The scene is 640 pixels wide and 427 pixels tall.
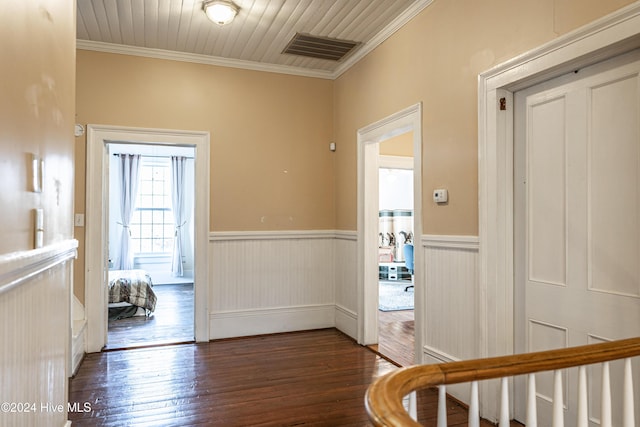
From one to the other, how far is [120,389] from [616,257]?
323cm

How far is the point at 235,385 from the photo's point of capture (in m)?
3.13

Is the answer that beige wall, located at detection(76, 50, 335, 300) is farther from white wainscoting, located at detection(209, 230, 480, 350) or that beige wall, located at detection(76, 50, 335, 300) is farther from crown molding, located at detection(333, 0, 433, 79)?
crown molding, located at detection(333, 0, 433, 79)

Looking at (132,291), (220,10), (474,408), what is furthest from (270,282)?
(474,408)

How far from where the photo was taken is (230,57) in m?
4.37

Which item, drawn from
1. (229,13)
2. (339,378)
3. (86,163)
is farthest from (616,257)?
(86,163)

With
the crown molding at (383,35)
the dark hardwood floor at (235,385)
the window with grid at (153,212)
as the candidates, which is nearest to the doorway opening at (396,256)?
the dark hardwood floor at (235,385)

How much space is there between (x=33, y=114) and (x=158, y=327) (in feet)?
12.7

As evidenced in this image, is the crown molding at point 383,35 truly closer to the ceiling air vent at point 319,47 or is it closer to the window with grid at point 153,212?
the ceiling air vent at point 319,47

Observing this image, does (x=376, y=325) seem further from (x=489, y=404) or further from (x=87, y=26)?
(x=87, y=26)

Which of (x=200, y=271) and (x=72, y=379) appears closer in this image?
(x=72, y=379)

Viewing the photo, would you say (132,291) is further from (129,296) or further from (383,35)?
(383,35)

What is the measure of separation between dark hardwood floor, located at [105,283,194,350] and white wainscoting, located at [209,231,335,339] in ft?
1.80

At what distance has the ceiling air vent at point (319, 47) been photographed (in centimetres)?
390

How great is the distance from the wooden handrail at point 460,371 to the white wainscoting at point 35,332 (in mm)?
1019
